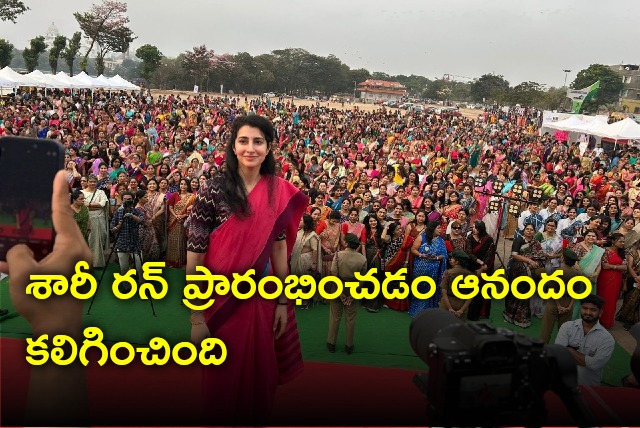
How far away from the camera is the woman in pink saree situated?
2.13m

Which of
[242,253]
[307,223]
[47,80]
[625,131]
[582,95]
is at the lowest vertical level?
[307,223]

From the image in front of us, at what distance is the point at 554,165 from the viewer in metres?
13.1

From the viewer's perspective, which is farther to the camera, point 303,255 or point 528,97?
point 528,97

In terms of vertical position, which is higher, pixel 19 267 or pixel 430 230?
pixel 19 267

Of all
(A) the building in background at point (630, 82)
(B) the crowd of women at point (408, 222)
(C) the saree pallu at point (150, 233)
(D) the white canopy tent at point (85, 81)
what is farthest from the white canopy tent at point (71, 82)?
(A) the building in background at point (630, 82)

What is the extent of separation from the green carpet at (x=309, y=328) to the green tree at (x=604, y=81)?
58.5m

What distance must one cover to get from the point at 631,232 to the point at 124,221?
5400 mm

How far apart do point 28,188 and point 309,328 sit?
149 inches

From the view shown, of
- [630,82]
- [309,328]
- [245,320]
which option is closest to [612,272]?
[309,328]

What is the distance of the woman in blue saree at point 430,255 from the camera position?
501 cm

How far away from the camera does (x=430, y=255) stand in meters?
5.01

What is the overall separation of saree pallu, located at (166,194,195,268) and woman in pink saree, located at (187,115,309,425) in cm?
389

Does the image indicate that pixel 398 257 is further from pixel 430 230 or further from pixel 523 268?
pixel 523 268

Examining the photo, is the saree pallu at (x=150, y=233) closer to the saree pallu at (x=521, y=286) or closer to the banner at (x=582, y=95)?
the saree pallu at (x=521, y=286)
